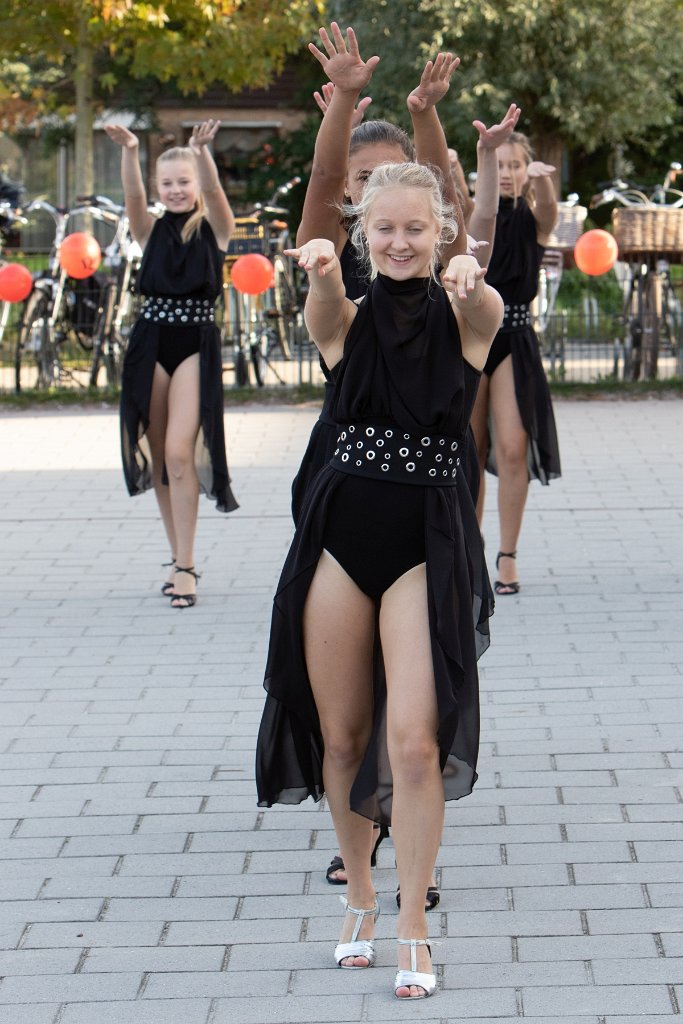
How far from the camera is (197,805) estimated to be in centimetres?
477

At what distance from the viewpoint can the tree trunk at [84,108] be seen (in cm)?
1935

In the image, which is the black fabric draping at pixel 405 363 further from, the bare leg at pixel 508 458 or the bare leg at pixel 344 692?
the bare leg at pixel 508 458

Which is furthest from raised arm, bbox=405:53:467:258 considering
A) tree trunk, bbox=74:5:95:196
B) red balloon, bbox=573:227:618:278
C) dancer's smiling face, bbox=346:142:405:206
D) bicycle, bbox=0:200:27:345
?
tree trunk, bbox=74:5:95:196

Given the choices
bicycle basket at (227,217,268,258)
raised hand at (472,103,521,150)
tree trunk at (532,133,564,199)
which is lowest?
bicycle basket at (227,217,268,258)

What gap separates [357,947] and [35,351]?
1112 centimetres

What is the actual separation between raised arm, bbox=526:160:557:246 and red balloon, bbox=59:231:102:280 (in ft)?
21.4

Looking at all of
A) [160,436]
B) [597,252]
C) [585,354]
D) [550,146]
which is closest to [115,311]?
[585,354]

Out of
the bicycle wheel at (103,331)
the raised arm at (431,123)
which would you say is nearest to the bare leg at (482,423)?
the raised arm at (431,123)

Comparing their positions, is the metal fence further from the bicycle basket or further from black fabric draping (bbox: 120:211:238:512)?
black fabric draping (bbox: 120:211:238:512)

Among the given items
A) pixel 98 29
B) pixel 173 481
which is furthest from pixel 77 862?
pixel 98 29

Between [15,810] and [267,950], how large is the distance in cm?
124

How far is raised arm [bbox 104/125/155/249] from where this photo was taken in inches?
284

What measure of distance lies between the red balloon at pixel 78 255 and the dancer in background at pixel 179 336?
561 cm

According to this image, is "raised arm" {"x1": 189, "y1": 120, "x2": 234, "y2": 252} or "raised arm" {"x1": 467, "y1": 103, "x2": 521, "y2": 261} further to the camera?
"raised arm" {"x1": 189, "y1": 120, "x2": 234, "y2": 252}
